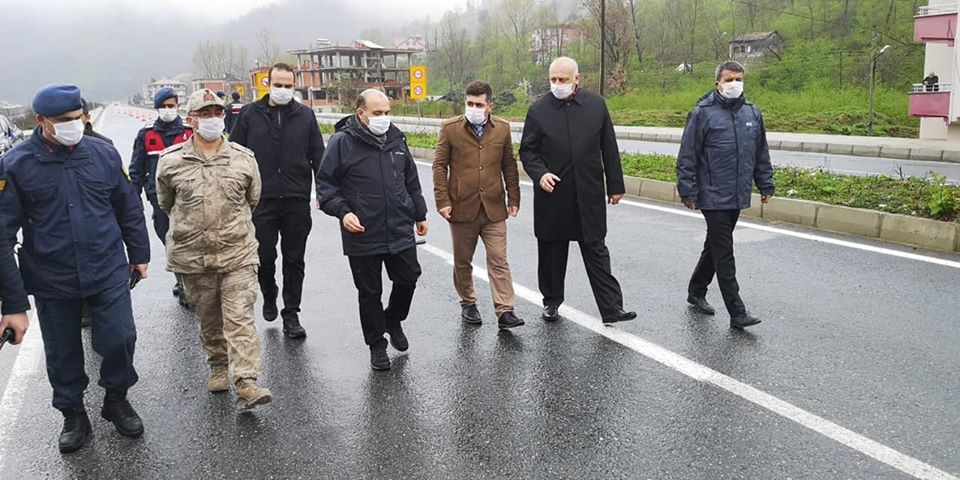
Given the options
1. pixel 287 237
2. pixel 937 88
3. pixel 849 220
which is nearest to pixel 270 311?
pixel 287 237

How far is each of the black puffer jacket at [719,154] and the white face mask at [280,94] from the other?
2.87m

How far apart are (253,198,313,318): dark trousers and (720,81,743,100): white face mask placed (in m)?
3.16

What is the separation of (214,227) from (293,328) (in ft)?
Answer: 4.74

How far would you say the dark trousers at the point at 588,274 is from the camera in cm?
531

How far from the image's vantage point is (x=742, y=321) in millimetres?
5109

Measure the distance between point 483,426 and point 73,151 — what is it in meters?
2.51

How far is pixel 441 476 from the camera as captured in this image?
3.31m

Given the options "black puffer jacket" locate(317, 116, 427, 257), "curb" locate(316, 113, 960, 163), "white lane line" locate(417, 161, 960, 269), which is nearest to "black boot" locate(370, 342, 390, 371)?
"black puffer jacket" locate(317, 116, 427, 257)

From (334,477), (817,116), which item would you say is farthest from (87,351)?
(817,116)

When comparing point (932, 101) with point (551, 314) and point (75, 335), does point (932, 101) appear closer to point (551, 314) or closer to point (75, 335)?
point (551, 314)

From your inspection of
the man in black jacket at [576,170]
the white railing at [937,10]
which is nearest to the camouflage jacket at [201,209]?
the man in black jacket at [576,170]

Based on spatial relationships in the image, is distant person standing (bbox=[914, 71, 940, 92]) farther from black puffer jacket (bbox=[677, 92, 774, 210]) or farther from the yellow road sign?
black puffer jacket (bbox=[677, 92, 774, 210])

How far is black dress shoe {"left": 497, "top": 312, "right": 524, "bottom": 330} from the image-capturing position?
5.28 meters

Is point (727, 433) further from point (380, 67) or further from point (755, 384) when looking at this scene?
point (380, 67)
